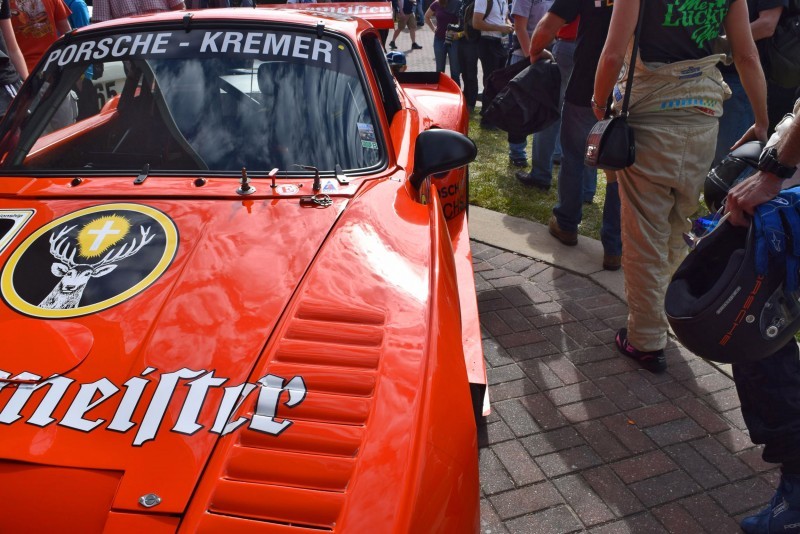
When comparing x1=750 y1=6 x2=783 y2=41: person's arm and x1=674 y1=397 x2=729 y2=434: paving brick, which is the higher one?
x1=750 y1=6 x2=783 y2=41: person's arm

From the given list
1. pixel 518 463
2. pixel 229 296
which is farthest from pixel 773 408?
pixel 229 296

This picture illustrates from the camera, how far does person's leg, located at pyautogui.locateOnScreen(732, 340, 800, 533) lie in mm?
2377

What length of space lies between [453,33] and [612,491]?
6762mm

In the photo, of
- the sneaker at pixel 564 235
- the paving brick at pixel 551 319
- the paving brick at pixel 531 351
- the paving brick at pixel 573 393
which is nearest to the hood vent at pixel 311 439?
the paving brick at pixel 573 393

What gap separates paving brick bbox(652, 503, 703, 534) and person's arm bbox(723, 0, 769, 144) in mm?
1655

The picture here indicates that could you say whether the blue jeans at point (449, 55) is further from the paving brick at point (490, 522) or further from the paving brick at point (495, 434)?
the paving brick at point (490, 522)

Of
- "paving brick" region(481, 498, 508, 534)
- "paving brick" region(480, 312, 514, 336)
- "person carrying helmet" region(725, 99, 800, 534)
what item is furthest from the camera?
"paving brick" region(480, 312, 514, 336)

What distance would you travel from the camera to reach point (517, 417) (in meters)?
3.11

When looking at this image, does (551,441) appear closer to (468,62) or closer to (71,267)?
(71,267)

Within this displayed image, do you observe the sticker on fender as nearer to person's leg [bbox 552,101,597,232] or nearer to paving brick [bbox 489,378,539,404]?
paving brick [bbox 489,378,539,404]

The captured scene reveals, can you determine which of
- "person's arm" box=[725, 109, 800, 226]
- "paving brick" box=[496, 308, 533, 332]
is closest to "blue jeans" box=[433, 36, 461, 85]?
"paving brick" box=[496, 308, 533, 332]

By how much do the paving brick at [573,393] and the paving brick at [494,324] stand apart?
1.89 feet

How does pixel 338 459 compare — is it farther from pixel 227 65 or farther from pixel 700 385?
pixel 700 385

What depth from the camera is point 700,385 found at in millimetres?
3367
